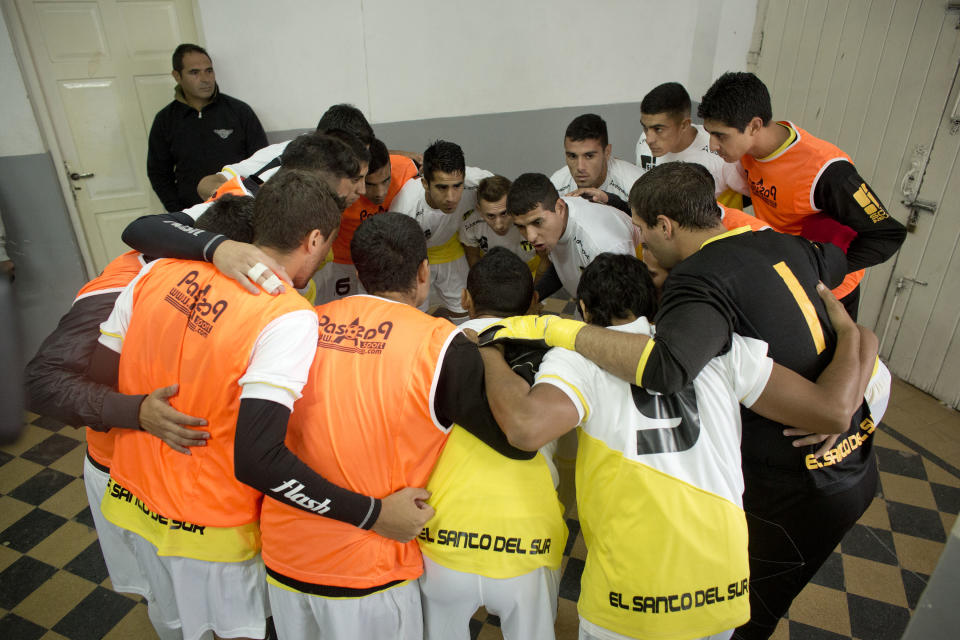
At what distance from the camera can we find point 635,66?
5.77m

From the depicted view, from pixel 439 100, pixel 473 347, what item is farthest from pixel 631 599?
pixel 439 100

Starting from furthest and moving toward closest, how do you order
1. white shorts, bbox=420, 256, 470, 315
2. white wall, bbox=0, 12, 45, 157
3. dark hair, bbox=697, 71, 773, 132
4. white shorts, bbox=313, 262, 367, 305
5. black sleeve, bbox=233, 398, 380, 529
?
1. white shorts, bbox=420, 256, 470, 315
2. white wall, bbox=0, 12, 45, 157
3. white shorts, bbox=313, 262, 367, 305
4. dark hair, bbox=697, 71, 773, 132
5. black sleeve, bbox=233, 398, 380, 529

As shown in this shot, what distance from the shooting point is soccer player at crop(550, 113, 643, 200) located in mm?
3445

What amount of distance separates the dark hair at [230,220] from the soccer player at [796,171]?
6.57 feet

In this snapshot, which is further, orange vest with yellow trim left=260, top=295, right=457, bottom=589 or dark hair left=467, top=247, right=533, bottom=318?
dark hair left=467, top=247, right=533, bottom=318

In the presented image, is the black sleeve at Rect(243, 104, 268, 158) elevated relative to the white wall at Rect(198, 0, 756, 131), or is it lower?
lower

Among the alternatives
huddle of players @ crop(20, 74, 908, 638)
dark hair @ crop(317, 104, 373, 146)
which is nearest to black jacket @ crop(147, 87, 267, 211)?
dark hair @ crop(317, 104, 373, 146)

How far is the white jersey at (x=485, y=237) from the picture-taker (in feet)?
12.0

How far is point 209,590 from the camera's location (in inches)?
68.4

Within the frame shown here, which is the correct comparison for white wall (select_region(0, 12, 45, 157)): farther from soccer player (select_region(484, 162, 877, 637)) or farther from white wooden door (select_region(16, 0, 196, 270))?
soccer player (select_region(484, 162, 877, 637))

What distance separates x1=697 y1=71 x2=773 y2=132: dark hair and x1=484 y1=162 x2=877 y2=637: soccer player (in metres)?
0.83

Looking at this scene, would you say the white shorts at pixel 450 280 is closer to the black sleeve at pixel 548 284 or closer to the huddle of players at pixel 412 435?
the black sleeve at pixel 548 284

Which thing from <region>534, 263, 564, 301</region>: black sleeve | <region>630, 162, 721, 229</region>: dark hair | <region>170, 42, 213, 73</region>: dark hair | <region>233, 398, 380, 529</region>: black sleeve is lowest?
<region>534, 263, 564, 301</region>: black sleeve

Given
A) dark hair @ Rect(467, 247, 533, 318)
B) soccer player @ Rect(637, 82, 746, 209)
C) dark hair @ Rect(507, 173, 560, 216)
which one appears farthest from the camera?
soccer player @ Rect(637, 82, 746, 209)
